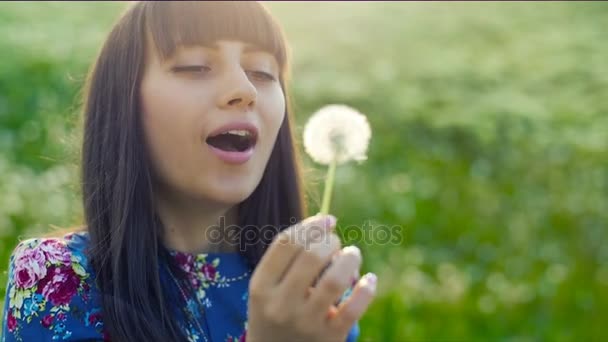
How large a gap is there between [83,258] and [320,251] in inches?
19.1

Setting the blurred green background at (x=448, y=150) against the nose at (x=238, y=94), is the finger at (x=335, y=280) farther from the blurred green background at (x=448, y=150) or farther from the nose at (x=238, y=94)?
the blurred green background at (x=448, y=150)

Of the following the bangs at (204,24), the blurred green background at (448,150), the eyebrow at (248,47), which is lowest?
the blurred green background at (448,150)

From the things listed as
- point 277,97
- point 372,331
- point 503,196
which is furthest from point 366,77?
point 277,97

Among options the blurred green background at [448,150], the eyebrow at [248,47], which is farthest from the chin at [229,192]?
the blurred green background at [448,150]

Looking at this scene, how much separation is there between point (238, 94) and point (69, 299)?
16.6 inches

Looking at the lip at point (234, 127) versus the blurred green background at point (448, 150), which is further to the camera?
the blurred green background at point (448, 150)

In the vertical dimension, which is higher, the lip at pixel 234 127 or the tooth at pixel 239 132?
the lip at pixel 234 127

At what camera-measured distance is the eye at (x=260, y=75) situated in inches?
54.1

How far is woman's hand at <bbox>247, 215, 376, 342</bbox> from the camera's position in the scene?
1.00 m

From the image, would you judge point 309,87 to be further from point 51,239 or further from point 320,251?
point 320,251

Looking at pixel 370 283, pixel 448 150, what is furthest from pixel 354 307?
pixel 448 150

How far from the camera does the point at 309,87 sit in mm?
4281

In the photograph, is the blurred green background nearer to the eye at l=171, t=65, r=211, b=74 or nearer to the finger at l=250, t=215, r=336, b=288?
the eye at l=171, t=65, r=211, b=74

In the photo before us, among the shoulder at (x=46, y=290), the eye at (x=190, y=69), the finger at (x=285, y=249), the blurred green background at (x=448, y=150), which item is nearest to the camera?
the finger at (x=285, y=249)
